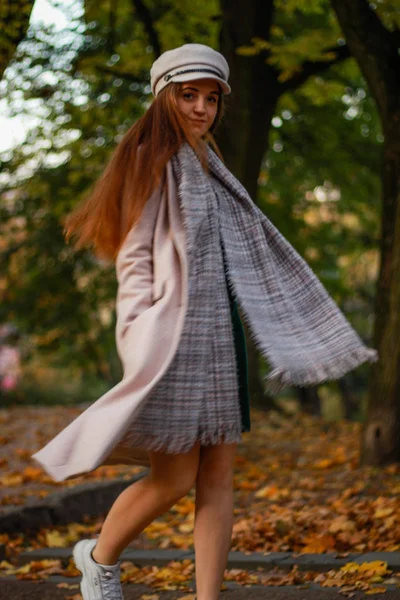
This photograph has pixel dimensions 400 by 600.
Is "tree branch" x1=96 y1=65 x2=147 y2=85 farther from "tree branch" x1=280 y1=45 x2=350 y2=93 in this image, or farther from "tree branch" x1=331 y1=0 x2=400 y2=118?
"tree branch" x1=331 y1=0 x2=400 y2=118

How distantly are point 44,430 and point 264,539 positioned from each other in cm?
645

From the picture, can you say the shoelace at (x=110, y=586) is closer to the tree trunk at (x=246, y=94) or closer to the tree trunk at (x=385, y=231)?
the tree trunk at (x=385, y=231)

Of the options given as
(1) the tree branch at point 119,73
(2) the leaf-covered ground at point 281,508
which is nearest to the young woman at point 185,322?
(2) the leaf-covered ground at point 281,508

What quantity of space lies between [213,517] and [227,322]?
0.66 meters

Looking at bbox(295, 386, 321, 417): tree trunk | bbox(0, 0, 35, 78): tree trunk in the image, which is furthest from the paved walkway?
bbox(295, 386, 321, 417): tree trunk

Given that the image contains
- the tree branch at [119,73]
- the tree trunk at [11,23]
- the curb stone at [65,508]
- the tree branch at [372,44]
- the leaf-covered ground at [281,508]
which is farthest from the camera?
the tree branch at [119,73]

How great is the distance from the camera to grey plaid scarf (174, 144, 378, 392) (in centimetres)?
315

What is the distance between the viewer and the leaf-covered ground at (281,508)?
466 cm

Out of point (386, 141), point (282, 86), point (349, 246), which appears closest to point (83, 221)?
point (386, 141)

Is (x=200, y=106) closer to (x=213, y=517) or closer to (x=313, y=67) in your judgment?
(x=213, y=517)

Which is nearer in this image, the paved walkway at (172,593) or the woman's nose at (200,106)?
the woman's nose at (200,106)

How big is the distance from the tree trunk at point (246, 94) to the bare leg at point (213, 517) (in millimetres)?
5606

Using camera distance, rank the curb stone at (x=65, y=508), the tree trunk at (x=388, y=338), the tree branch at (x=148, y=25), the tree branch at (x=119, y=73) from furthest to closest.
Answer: the tree branch at (x=119, y=73)
the tree branch at (x=148, y=25)
the tree trunk at (x=388, y=338)
the curb stone at (x=65, y=508)

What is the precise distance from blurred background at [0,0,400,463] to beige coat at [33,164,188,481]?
11.7 feet
